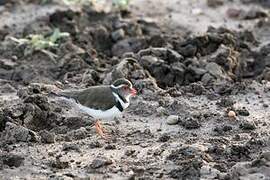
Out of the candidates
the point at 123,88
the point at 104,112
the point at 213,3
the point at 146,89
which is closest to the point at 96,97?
the point at 104,112

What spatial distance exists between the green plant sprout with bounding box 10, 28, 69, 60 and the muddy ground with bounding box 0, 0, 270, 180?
0.25 feet

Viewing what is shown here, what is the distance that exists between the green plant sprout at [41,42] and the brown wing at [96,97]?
8.86 feet

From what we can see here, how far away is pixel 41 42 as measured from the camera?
1156cm

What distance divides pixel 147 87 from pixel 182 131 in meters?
1.39

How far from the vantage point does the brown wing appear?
858cm

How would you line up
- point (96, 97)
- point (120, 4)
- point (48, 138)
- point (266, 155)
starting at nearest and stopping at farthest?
point (266, 155)
point (48, 138)
point (96, 97)
point (120, 4)

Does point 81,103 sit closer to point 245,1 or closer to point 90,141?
point 90,141

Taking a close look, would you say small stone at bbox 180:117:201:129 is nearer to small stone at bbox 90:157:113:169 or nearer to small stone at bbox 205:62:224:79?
small stone at bbox 90:157:113:169

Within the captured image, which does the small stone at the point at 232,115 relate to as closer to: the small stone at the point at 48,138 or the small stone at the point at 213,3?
the small stone at the point at 48,138

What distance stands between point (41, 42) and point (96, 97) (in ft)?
10.4

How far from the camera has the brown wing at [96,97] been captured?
858 cm

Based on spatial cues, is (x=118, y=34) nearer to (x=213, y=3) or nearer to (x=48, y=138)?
(x=213, y=3)

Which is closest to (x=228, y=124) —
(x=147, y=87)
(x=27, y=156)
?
(x=147, y=87)

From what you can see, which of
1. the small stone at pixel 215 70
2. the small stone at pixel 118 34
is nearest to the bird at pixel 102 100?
the small stone at pixel 215 70
